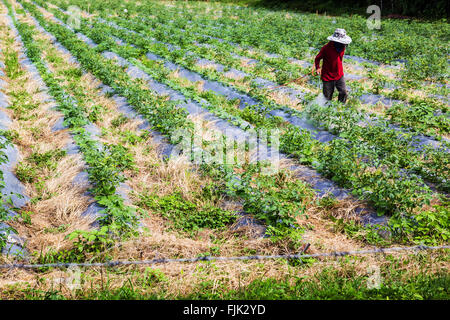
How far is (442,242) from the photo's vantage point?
4.09 m

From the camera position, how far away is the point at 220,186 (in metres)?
5.29

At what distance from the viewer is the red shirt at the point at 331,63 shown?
7727 millimetres

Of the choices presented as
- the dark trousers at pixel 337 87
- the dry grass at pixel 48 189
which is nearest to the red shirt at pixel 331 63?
the dark trousers at pixel 337 87

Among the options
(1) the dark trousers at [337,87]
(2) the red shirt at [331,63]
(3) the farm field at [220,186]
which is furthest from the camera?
(1) the dark trousers at [337,87]

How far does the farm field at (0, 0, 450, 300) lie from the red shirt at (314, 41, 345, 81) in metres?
0.68

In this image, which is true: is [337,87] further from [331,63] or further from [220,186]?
[220,186]

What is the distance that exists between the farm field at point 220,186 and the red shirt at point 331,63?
679mm

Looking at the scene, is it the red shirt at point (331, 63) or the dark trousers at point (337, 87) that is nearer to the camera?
the red shirt at point (331, 63)

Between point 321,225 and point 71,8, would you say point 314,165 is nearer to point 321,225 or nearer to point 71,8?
point 321,225

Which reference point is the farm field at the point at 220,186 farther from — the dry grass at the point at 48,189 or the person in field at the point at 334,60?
the person in field at the point at 334,60

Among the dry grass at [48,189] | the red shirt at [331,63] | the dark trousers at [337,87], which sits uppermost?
the red shirt at [331,63]

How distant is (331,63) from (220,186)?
4.25 meters

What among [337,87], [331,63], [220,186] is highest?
[331,63]

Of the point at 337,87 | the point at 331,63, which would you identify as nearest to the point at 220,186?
the point at 331,63
